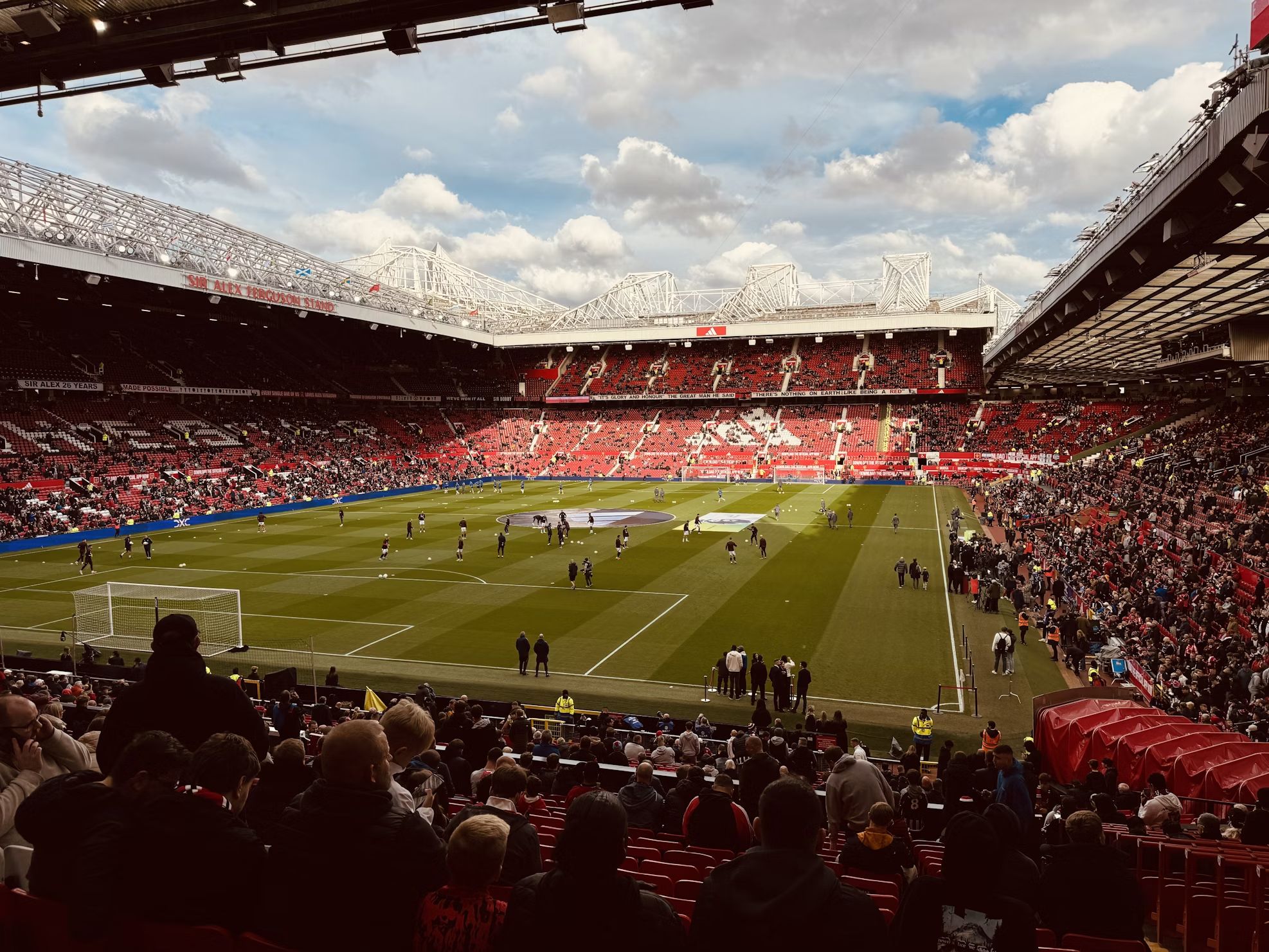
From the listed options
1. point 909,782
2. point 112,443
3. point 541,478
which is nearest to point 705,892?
point 909,782

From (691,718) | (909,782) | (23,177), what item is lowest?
(691,718)

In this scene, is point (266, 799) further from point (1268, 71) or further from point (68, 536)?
point (68, 536)

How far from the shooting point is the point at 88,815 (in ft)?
11.4

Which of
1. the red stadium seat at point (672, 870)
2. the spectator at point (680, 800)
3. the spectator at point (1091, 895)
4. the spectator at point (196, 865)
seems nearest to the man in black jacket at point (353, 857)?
the spectator at point (196, 865)

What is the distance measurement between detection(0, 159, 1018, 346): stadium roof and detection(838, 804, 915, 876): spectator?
49.8 meters

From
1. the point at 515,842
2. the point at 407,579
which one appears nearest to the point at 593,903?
the point at 515,842

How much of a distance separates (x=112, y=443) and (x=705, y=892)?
207 feet

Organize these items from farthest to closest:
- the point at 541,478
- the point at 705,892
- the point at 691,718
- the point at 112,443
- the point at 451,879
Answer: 1. the point at 541,478
2. the point at 112,443
3. the point at 691,718
4. the point at 451,879
5. the point at 705,892

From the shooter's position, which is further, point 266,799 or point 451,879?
point 266,799

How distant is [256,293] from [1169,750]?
5738cm

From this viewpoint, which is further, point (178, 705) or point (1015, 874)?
point (178, 705)

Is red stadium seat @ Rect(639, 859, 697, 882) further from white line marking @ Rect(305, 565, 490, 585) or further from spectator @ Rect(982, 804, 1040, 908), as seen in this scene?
white line marking @ Rect(305, 565, 490, 585)

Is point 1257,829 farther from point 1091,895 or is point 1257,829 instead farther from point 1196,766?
point 1091,895

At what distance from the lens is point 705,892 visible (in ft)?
9.82
